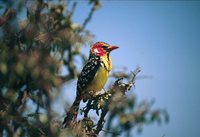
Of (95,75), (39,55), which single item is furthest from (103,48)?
(39,55)

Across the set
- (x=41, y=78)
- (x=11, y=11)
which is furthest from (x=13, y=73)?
(x=11, y=11)

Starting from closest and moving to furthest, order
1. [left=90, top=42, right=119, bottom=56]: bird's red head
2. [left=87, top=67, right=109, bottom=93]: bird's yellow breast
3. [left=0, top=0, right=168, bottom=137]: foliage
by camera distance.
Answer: [left=0, top=0, right=168, bottom=137]: foliage, [left=87, top=67, right=109, bottom=93]: bird's yellow breast, [left=90, top=42, right=119, bottom=56]: bird's red head

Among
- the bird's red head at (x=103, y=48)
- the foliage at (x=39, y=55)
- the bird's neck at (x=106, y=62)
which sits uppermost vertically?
the bird's red head at (x=103, y=48)

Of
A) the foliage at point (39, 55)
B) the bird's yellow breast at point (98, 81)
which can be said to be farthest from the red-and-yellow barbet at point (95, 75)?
the foliage at point (39, 55)

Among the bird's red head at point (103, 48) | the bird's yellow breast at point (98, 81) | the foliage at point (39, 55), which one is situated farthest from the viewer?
the bird's red head at point (103, 48)

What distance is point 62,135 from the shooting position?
3367mm

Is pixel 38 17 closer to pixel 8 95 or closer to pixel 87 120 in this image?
pixel 8 95

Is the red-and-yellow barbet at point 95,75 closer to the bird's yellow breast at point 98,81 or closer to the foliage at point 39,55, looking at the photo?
the bird's yellow breast at point 98,81

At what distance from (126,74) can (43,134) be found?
1061 millimetres

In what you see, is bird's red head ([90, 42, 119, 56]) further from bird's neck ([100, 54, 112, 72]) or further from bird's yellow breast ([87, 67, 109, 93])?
bird's yellow breast ([87, 67, 109, 93])

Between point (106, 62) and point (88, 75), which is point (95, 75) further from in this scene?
point (106, 62)

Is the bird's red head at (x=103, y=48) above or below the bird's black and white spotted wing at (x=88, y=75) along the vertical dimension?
above

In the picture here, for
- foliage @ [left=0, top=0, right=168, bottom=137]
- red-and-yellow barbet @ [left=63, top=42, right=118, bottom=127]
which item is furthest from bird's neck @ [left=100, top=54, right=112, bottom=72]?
foliage @ [left=0, top=0, right=168, bottom=137]

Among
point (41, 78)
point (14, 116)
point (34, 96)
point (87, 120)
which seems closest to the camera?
point (41, 78)
